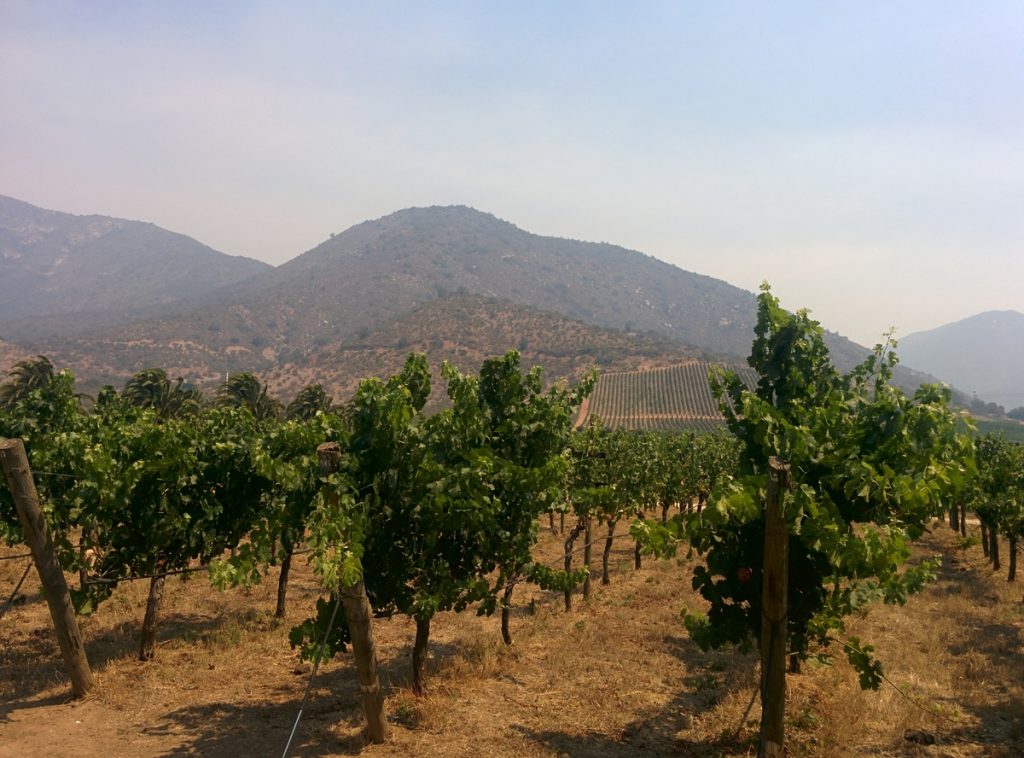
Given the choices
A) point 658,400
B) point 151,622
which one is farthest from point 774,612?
point 658,400

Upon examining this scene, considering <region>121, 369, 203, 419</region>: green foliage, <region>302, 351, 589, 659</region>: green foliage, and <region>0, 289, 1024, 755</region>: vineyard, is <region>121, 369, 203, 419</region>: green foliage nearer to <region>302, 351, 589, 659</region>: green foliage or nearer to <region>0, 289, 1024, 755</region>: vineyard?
<region>0, 289, 1024, 755</region>: vineyard

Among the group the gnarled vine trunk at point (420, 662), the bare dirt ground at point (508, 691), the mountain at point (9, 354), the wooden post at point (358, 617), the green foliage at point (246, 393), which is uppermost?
the mountain at point (9, 354)

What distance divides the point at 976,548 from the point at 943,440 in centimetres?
3111

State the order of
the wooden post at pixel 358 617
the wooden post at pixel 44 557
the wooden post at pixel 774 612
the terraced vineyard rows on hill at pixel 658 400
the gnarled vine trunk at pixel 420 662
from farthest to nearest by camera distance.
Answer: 1. the terraced vineyard rows on hill at pixel 658 400
2. the gnarled vine trunk at pixel 420 662
3. the wooden post at pixel 44 557
4. the wooden post at pixel 358 617
5. the wooden post at pixel 774 612

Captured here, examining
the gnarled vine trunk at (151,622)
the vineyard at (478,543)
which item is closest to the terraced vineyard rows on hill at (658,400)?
the vineyard at (478,543)

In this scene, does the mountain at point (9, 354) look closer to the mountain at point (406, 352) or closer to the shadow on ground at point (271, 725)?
the mountain at point (406, 352)

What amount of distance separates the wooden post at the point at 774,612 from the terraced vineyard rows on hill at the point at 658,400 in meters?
97.9

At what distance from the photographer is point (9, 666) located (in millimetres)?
12742

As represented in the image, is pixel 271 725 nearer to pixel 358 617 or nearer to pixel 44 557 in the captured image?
pixel 358 617

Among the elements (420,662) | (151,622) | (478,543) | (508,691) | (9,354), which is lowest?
(508,691)

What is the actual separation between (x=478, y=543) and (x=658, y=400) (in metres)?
124

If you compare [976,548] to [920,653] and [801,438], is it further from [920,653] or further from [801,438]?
[801,438]

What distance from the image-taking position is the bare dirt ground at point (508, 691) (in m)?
9.35

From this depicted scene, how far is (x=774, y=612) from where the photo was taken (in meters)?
7.05
